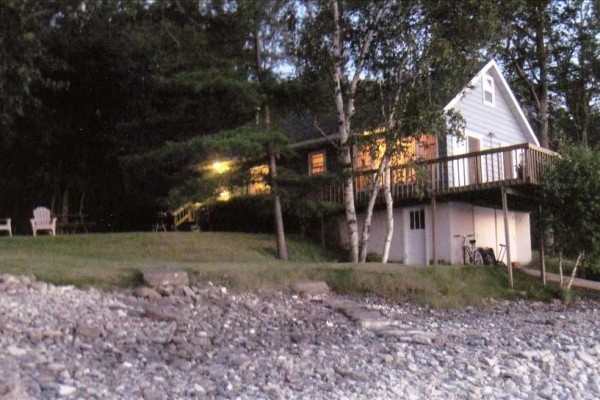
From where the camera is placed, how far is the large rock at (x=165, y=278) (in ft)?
39.0

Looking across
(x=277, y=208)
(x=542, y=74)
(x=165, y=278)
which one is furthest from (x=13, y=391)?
(x=542, y=74)

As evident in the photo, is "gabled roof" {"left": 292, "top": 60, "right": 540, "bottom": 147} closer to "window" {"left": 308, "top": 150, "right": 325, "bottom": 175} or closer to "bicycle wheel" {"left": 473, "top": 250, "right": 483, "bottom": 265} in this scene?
"window" {"left": 308, "top": 150, "right": 325, "bottom": 175}

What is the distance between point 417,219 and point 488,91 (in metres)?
5.98

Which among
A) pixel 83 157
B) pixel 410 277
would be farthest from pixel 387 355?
pixel 83 157

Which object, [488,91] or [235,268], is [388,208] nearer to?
[235,268]

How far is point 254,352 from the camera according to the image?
9.20 metres

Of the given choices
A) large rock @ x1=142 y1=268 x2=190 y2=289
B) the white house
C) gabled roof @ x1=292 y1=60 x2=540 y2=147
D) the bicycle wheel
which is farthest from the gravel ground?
gabled roof @ x1=292 y1=60 x2=540 y2=147

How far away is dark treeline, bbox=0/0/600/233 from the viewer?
15266mm

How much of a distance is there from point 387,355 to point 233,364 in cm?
212

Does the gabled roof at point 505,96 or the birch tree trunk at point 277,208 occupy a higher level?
the gabled roof at point 505,96

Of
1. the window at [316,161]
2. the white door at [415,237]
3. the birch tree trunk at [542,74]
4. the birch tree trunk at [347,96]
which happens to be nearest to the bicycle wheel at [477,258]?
the white door at [415,237]

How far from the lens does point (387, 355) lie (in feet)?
30.8

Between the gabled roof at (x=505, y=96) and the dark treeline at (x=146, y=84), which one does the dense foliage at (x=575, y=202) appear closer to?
the dark treeline at (x=146, y=84)

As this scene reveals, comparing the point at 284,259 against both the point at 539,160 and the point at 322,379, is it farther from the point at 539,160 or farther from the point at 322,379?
the point at 322,379
